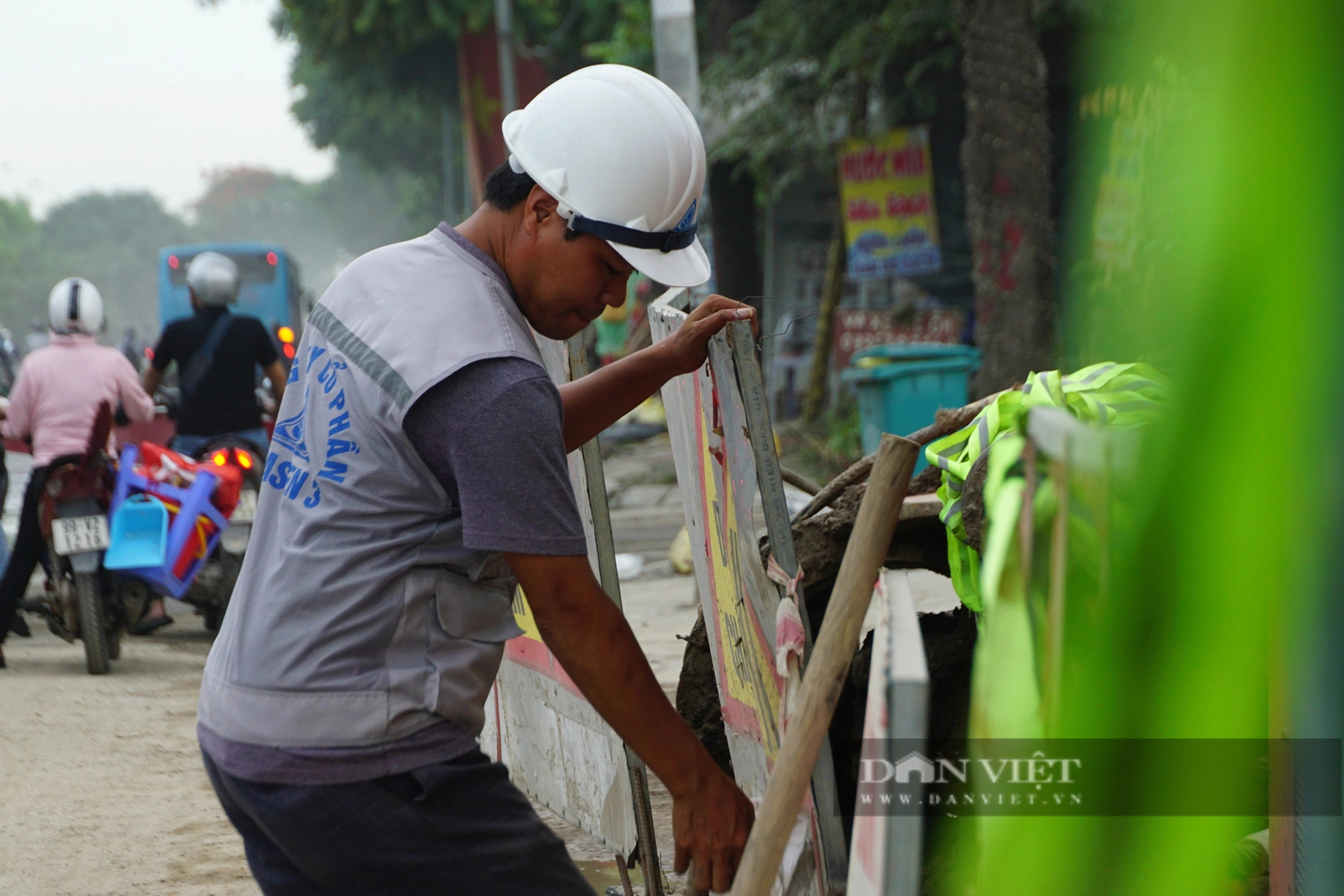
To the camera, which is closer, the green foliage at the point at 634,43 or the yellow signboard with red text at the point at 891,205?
the yellow signboard with red text at the point at 891,205

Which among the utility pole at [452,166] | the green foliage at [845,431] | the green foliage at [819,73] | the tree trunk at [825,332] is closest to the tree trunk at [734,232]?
the tree trunk at [825,332]

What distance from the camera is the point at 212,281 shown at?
7.02 meters

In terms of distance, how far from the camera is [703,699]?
10.6ft

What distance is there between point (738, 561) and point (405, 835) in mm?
720

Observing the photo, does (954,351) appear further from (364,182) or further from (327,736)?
(364,182)

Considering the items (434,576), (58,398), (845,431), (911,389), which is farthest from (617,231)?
(845,431)

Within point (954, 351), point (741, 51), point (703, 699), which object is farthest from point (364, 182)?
point (703, 699)

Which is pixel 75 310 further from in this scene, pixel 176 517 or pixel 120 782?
pixel 120 782

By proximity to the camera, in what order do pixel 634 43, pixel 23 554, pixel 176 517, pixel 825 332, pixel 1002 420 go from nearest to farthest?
pixel 1002 420, pixel 23 554, pixel 176 517, pixel 825 332, pixel 634 43

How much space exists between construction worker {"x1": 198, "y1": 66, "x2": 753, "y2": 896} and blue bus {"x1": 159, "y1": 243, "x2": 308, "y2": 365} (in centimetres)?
1910

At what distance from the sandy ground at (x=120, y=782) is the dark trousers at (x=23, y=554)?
0.96 ft

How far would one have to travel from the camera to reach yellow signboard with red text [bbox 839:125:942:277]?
529 inches

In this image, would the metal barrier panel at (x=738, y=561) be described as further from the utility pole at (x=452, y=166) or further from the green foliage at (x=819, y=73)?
the utility pole at (x=452, y=166)

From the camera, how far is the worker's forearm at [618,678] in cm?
165
